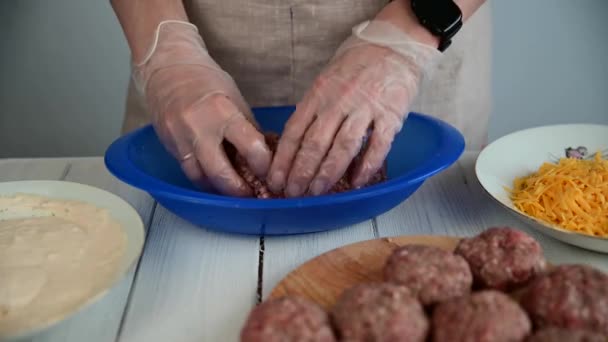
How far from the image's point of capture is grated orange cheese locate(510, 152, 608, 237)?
1.03m

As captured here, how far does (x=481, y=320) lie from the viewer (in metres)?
0.71

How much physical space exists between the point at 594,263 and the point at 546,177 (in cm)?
19

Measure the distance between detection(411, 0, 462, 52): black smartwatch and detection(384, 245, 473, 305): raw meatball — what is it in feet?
1.68

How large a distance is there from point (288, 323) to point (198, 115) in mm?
487

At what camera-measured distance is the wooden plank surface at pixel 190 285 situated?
875 millimetres

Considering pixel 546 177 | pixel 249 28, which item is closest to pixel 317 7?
pixel 249 28

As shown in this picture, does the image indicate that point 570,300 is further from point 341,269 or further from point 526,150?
point 526,150

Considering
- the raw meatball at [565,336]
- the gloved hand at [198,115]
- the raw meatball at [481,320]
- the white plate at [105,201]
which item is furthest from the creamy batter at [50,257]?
the raw meatball at [565,336]

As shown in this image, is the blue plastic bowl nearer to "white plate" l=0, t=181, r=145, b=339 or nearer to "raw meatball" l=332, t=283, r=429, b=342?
"white plate" l=0, t=181, r=145, b=339

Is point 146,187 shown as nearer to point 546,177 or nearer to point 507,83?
point 546,177

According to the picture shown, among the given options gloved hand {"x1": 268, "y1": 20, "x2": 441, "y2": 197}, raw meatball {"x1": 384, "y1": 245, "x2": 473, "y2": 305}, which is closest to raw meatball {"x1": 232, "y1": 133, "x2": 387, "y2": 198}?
gloved hand {"x1": 268, "y1": 20, "x2": 441, "y2": 197}

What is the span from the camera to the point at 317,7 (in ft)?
4.61

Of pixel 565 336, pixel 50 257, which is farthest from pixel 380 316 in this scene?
pixel 50 257

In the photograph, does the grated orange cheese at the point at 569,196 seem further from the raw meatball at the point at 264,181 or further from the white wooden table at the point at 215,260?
the raw meatball at the point at 264,181
